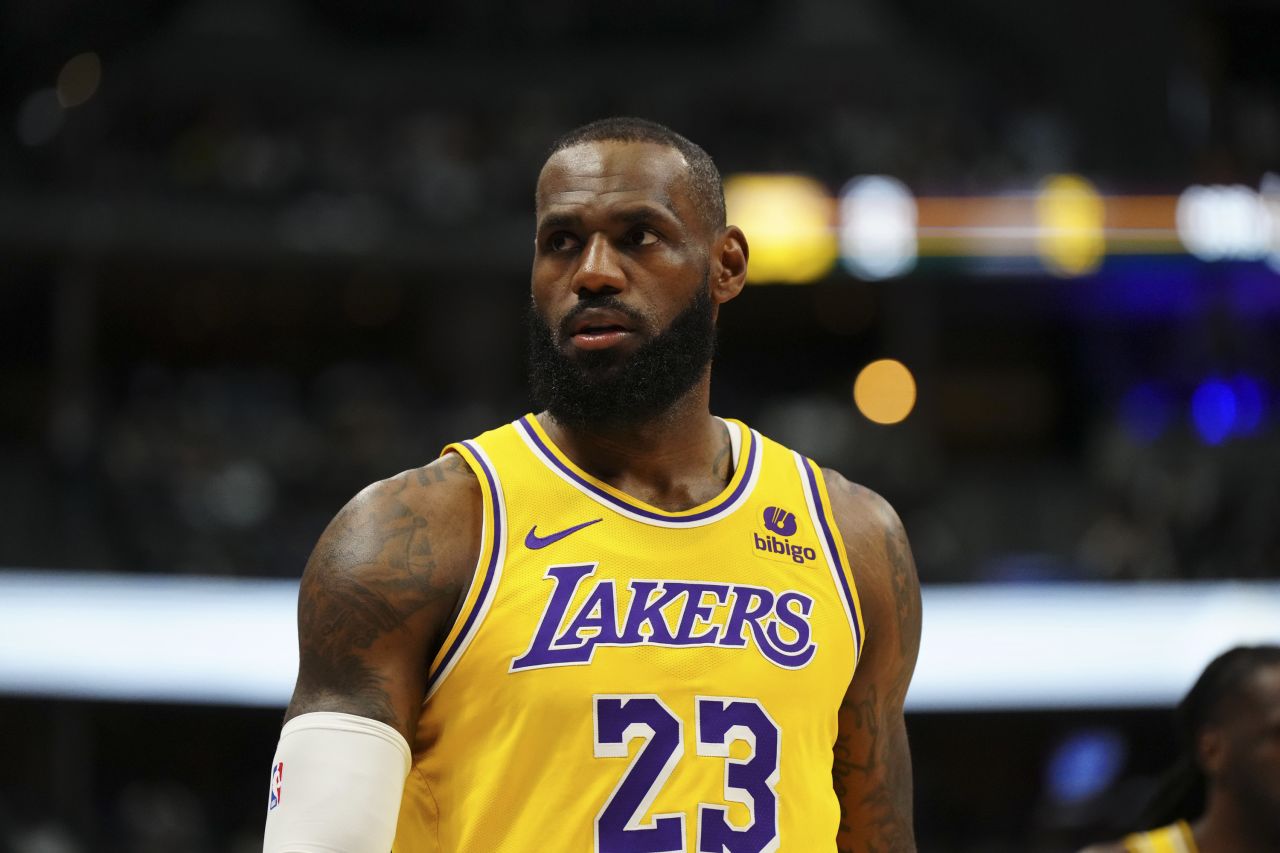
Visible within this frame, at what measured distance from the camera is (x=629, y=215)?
271cm

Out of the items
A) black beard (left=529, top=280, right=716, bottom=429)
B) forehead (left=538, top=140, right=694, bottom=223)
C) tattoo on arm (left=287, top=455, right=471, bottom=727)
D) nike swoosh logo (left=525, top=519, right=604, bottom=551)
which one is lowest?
tattoo on arm (left=287, top=455, right=471, bottom=727)

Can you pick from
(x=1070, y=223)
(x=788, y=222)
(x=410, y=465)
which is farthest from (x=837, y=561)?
(x=1070, y=223)

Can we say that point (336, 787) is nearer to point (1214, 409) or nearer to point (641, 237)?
point (641, 237)

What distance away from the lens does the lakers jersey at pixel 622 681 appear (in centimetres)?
248

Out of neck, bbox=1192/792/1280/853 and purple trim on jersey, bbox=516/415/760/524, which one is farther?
neck, bbox=1192/792/1280/853

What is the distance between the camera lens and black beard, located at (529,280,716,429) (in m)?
2.73

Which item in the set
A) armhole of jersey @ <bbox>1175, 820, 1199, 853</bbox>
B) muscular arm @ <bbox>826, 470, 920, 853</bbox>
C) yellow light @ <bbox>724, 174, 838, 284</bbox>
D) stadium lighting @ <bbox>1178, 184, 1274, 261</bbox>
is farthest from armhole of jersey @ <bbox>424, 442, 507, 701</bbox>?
stadium lighting @ <bbox>1178, 184, 1274, 261</bbox>

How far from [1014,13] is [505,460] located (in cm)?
2093

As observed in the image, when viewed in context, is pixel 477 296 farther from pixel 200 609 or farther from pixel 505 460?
pixel 505 460

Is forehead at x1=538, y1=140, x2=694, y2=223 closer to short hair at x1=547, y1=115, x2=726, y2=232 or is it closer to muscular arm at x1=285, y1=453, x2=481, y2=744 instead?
short hair at x1=547, y1=115, x2=726, y2=232

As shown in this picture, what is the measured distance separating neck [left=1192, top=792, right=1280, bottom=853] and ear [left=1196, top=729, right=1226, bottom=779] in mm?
65

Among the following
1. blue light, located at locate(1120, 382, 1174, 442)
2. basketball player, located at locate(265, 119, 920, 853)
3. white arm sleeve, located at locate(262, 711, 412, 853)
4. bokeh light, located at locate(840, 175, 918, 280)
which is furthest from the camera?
blue light, located at locate(1120, 382, 1174, 442)

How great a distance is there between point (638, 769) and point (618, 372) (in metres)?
0.70

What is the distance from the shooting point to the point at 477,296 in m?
21.9
